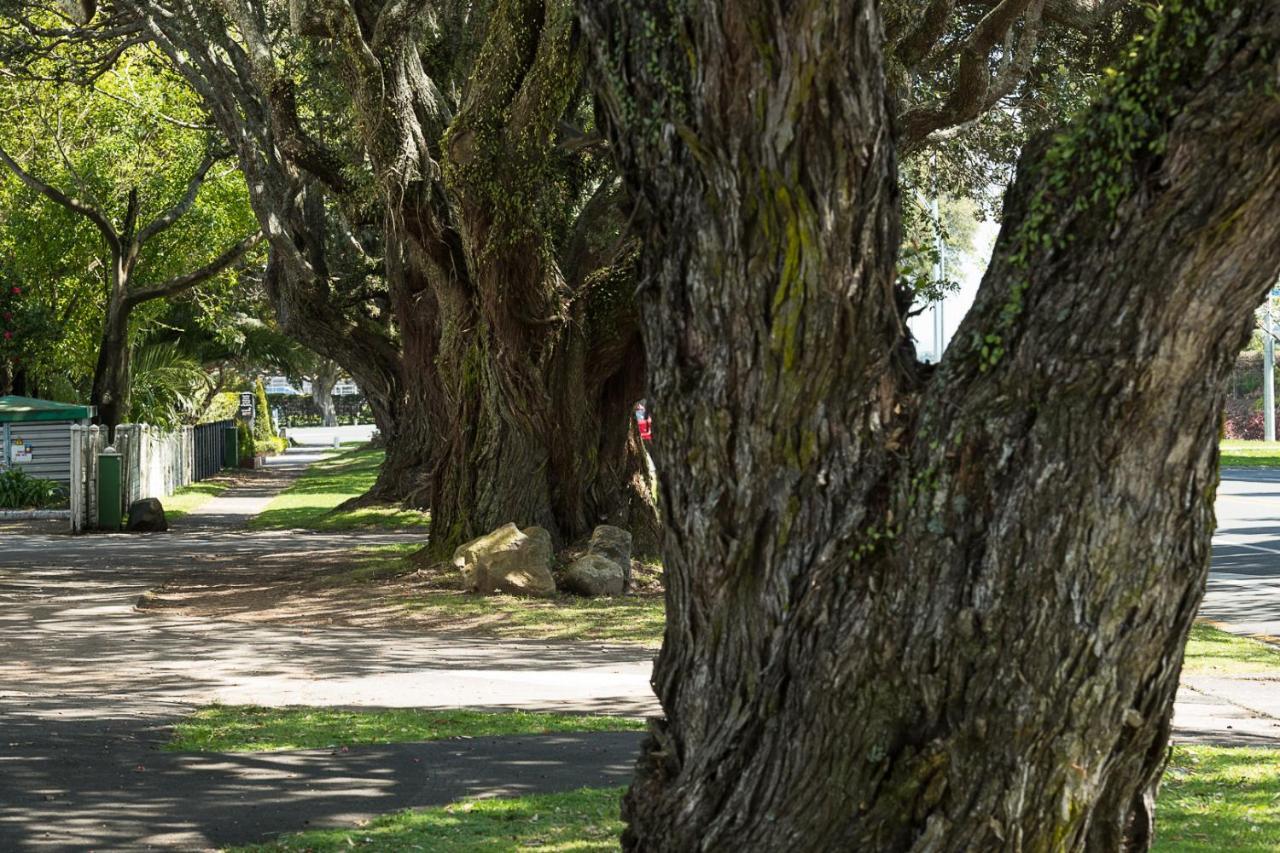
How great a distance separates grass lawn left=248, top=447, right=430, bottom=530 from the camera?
24.1 meters

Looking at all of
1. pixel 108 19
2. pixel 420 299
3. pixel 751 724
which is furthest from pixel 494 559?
pixel 108 19

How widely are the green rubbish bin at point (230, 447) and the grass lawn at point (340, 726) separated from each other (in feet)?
113

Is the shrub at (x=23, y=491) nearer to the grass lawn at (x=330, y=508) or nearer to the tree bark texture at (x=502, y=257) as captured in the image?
the grass lawn at (x=330, y=508)

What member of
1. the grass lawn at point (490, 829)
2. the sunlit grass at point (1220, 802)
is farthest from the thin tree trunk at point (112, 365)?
the sunlit grass at point (1220, 802)

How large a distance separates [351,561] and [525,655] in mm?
6696

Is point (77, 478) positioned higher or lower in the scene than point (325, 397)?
lower

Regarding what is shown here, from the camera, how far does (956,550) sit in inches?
174

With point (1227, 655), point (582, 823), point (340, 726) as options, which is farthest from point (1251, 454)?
point (582, 823)

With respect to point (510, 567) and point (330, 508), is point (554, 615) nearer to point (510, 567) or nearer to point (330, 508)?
point (510, 567)

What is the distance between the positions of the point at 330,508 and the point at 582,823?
21.7m

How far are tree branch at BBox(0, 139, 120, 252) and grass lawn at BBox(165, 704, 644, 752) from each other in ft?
68.6

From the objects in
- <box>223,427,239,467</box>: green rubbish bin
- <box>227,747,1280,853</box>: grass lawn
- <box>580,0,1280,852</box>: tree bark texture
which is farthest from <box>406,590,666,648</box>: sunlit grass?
<box>223,427,239,467</box>: green rubbish bin

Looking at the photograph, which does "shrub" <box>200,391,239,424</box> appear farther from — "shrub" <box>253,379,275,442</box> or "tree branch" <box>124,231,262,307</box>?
"tree branch" <box>124,231,262,307</box>

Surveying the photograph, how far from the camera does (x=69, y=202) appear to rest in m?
28.5
